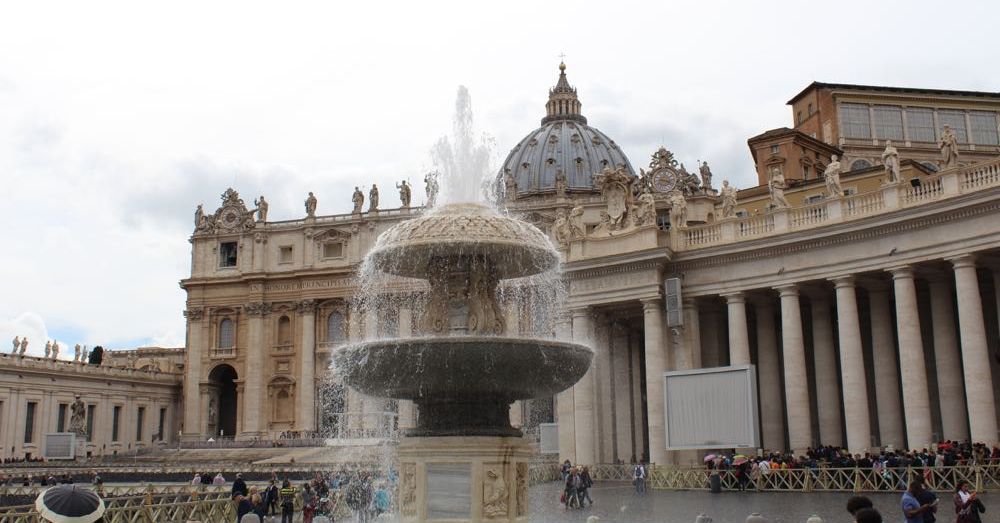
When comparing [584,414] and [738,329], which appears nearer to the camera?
[738,329]

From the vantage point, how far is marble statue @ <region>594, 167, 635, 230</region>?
1380 inches

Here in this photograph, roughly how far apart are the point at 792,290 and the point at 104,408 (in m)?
64.7

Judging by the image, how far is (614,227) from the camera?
35.1m

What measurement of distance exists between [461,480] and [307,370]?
7023 cm

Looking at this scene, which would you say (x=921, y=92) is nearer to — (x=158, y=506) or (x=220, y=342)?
(x=158, y=506)

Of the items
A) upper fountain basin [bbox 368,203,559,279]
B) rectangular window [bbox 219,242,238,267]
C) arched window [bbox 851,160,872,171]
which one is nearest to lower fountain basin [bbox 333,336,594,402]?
upper fountain basin [bbox 368,203,559,279]

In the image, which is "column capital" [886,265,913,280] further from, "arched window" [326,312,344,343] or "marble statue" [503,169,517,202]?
"arched window" [326,312,344,343]

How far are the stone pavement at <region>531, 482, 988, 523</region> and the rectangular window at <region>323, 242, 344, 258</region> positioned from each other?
57.6 meters

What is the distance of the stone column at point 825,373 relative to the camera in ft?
102

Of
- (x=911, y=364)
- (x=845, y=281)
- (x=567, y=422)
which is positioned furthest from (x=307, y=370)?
(x=911, y=364)

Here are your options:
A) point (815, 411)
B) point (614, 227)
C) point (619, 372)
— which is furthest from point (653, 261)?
point (815, 411)

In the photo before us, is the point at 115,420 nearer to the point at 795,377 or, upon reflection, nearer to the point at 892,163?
the point at 795,377

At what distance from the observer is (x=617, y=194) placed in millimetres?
35750

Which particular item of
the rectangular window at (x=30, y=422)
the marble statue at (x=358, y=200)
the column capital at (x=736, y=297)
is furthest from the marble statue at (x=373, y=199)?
the column capital at (x=736, y=297)
